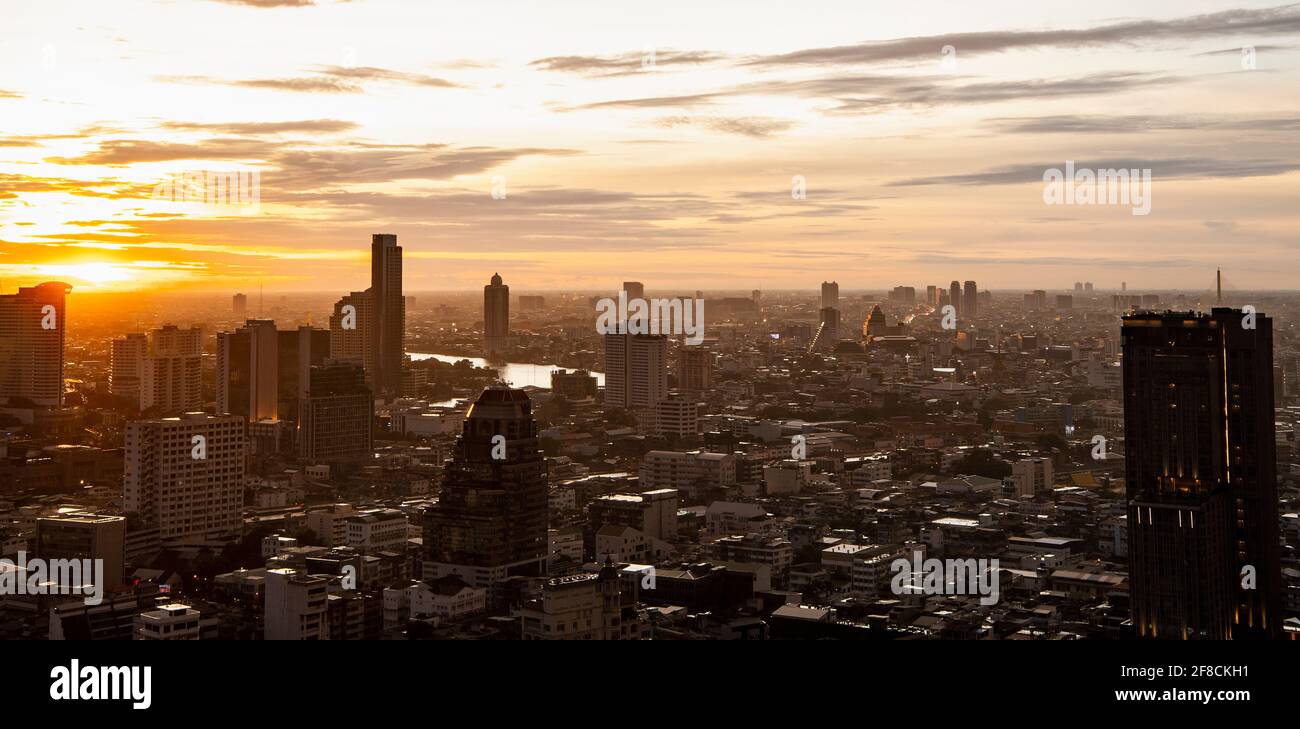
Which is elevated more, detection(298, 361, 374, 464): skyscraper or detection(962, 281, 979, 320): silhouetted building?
detection(962, 281, 979, 320): silhouetted building

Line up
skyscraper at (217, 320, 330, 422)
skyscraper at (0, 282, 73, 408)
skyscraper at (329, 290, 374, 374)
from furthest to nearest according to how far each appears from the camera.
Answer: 1. skyscraper at (329, 290, 374, 374)
2. skyscraper at (217, 320, 330, 422)
3. skyscraper at (0, 282, 73, 408)

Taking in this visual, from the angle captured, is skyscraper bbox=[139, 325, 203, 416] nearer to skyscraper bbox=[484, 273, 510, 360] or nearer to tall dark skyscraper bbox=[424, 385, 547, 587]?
skyscraper bbox=[484, 273, 510, 360]

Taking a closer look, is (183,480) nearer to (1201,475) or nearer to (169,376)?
(169,376)

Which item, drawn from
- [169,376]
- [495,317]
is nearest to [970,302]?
[495,317]

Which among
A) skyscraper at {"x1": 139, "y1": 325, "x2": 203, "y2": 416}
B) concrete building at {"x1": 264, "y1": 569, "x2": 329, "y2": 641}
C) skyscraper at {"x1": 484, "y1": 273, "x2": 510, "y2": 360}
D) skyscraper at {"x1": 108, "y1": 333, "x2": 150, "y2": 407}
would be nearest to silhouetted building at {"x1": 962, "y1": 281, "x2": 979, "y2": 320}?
skyscraper at {"x1": 484, "y1": 273, "x2": 510, "y2": 360}

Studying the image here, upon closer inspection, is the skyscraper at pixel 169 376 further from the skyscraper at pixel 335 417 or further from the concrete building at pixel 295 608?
the concrete building at pixel 295 608

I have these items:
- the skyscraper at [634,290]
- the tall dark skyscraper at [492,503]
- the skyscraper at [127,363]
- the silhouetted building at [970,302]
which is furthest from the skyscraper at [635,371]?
the tall dark skyscraper at [492,503]
